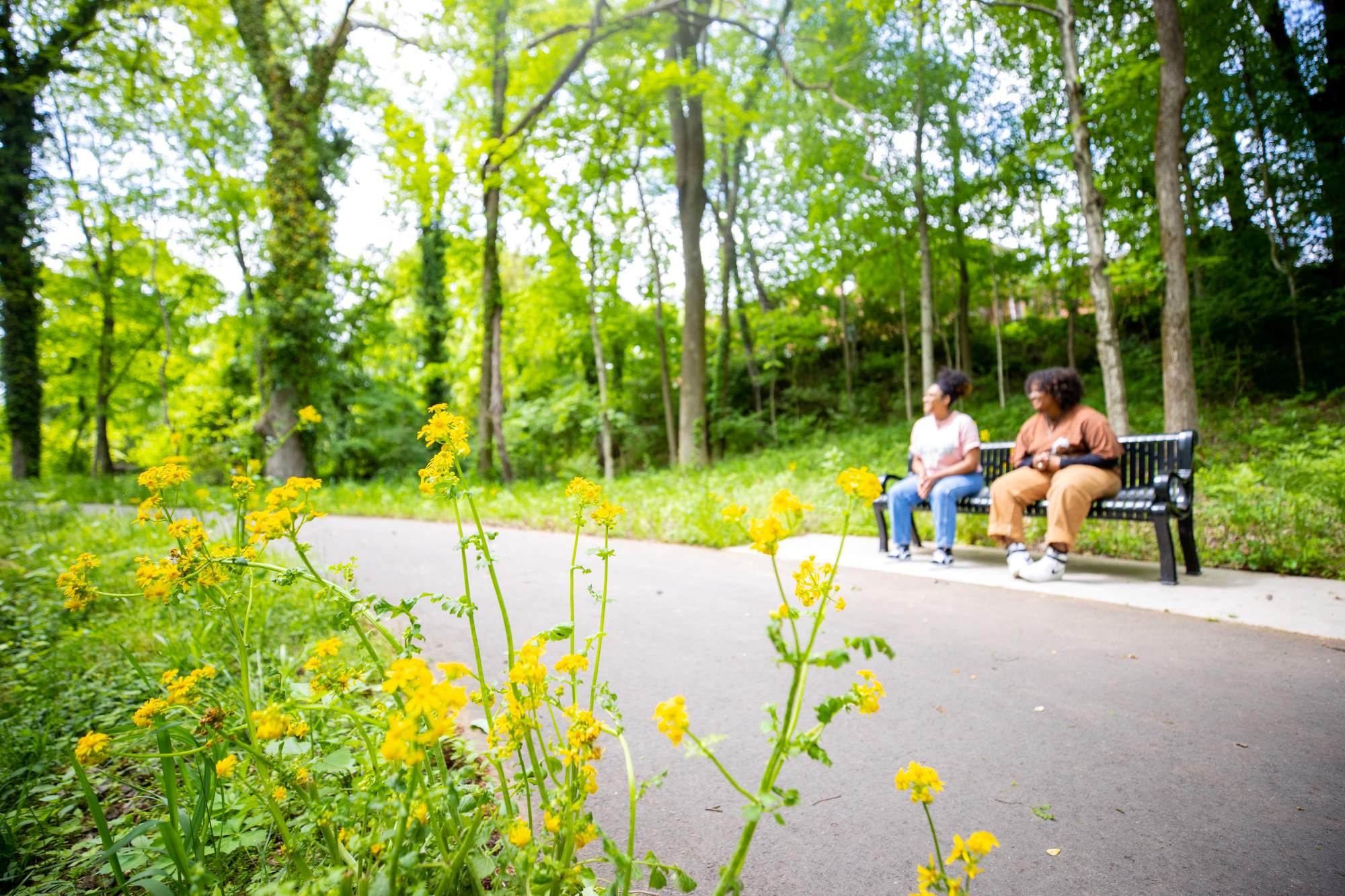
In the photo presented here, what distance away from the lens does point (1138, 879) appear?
1430mm

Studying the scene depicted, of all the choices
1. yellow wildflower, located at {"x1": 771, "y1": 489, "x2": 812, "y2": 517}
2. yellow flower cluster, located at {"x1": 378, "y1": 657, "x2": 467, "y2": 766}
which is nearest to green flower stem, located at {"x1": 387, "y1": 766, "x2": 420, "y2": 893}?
yellow flower cluster, located at {"x1": 378, "y1": 657, "x2": 467, "y2": 766}

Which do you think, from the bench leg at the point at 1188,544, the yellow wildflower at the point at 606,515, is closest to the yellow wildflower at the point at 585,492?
the yellow wildflower at the point at 606,515

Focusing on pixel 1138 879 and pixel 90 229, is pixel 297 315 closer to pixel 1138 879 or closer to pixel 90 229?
pixel 90 229

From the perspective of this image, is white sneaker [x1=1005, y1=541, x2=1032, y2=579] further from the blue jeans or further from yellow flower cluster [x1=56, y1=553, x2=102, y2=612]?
yellow flower cluster [x1=56, y1=553, x2=102, y2=612]

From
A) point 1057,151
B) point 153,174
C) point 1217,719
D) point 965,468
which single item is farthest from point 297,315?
point 1217,719

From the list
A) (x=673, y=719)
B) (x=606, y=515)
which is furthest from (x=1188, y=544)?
(x=673, y=719)

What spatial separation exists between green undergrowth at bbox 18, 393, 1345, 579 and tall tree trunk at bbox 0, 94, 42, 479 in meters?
1.42

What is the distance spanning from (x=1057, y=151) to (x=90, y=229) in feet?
74.1

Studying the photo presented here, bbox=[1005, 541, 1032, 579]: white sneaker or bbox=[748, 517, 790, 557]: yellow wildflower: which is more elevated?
bbox=[748, 517, 790, 557]: yellow wildflower

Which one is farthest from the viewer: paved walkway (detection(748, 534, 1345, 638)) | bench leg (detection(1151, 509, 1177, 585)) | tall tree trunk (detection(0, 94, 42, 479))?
tall tree trunk (detection(0, 94, 42, 479))

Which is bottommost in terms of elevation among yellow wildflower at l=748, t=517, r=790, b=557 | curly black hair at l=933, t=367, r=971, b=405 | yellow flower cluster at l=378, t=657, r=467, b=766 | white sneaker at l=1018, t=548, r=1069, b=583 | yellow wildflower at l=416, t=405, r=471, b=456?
white sneaker at l=1018, t=548, r=1069, b=583

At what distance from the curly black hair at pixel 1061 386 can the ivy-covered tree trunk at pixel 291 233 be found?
12.2 metres

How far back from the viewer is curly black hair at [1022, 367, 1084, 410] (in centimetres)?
448

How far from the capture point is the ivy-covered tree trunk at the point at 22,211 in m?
12.4
